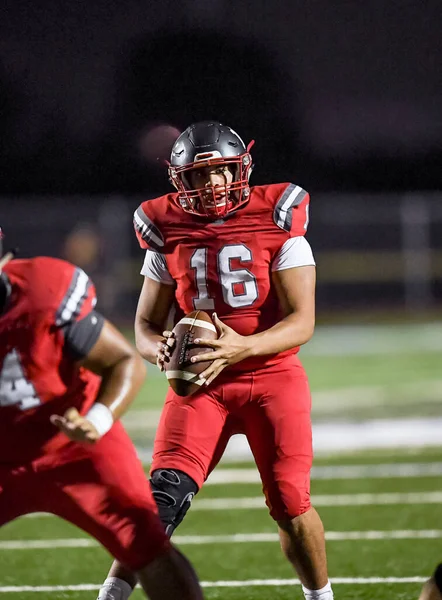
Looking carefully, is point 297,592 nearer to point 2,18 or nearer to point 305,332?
point 305,332

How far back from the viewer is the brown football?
397cm

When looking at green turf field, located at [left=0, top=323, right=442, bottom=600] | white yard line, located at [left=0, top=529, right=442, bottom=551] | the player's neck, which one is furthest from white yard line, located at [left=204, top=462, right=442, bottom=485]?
the player's neck

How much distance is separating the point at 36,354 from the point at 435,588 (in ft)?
4.33

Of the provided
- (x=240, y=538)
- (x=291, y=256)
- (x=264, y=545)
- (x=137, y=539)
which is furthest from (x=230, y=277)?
(x=240, y=538)

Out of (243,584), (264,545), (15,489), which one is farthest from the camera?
(264,545)

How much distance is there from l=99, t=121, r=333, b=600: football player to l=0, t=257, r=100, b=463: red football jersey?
0.73 meters

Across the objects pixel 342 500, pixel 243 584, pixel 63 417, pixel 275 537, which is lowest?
pixel 342 500

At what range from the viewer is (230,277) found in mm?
4203

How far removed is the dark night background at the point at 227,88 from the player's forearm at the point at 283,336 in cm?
1957

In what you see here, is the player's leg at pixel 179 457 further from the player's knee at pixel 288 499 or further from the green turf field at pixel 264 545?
the green turf field at pixel 264 545

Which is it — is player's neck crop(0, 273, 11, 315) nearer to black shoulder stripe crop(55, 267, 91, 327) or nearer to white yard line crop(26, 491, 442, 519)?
black shoulder stripe crop(55, 267, 91, 327)

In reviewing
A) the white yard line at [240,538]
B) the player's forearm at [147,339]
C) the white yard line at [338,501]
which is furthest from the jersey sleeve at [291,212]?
the white yard line at [338,501]

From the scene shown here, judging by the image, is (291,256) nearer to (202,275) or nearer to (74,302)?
(202,275)

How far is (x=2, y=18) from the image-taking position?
1330 inches
